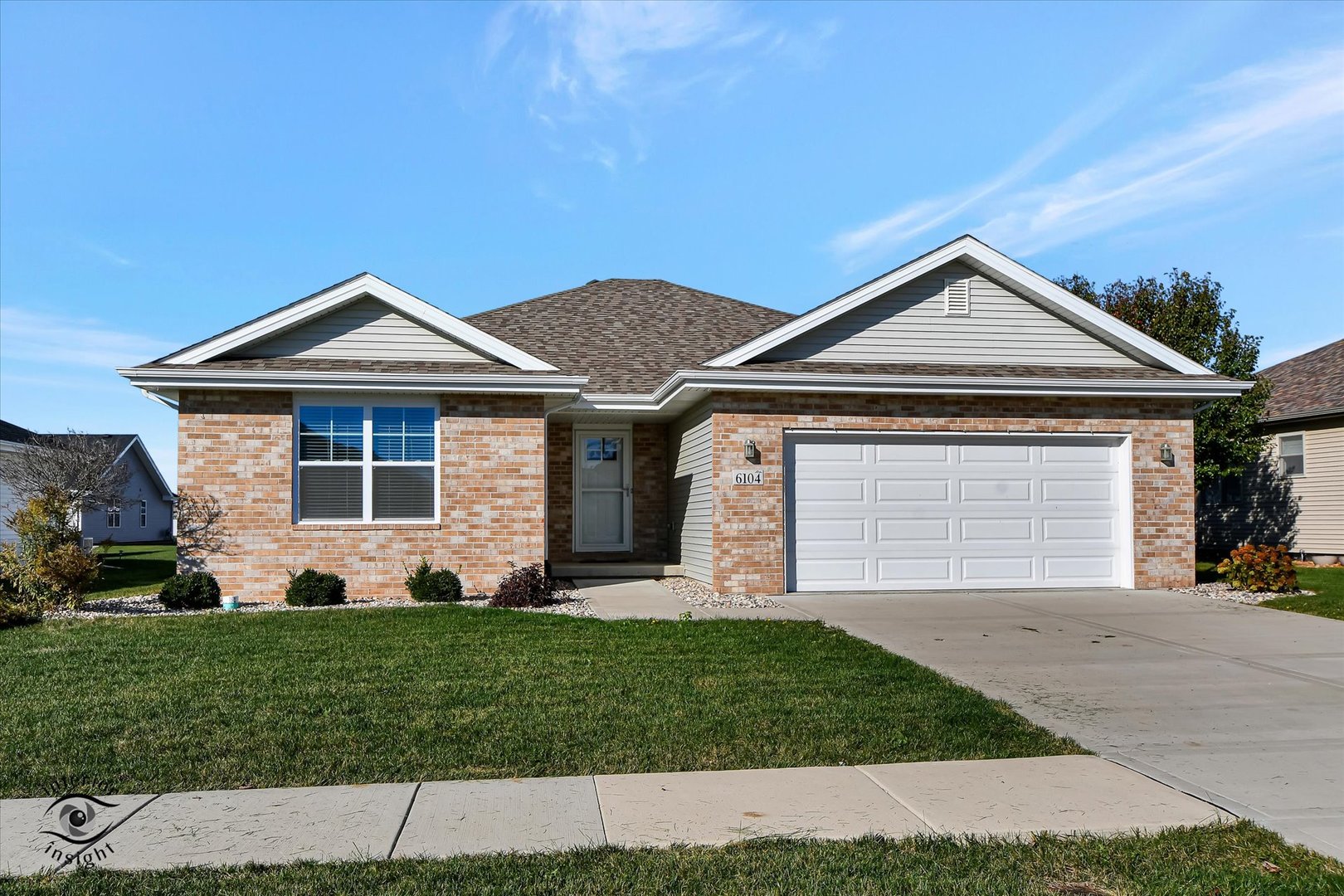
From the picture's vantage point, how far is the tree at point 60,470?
2736 centimetres

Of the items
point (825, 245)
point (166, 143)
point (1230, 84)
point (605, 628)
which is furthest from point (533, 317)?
point (1230, 84)

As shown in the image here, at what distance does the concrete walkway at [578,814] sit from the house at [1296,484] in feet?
70.1

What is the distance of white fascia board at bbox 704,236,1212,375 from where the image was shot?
48.2 feet

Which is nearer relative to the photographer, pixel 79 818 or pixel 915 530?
pixel 79 818

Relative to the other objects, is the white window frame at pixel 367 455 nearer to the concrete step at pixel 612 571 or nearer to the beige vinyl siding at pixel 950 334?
the concrete step at pixel 612 571

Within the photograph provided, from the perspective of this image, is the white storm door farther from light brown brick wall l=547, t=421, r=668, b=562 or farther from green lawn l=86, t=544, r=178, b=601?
green lawn l=86, t=544, r=178, b=601

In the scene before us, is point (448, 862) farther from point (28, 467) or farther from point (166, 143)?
point (28, 467)

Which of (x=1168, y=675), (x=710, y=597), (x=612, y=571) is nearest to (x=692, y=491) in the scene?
(x=612, y=571)

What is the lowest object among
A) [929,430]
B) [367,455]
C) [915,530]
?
[915,530]

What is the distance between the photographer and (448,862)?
4332 millimetres

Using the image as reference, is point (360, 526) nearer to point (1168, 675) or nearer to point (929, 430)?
point (929, 430)

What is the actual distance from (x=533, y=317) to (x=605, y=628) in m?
11.8

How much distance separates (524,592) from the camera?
12.9 m

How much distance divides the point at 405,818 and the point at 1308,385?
27688 mm
